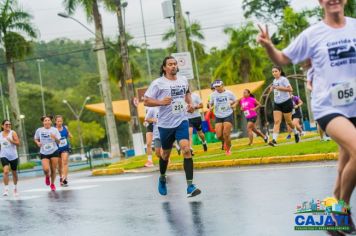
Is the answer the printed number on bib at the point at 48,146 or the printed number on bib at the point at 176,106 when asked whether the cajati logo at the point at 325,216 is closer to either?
the printed number on bib at the point at 176,106

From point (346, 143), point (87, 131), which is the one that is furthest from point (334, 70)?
point (87, 131)

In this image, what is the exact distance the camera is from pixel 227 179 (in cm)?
1206

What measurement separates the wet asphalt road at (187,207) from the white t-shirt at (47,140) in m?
2.08

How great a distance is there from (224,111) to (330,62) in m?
11.7

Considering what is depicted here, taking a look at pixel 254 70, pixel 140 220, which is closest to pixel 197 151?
pixel 140 220

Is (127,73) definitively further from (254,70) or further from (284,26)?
(284,26)

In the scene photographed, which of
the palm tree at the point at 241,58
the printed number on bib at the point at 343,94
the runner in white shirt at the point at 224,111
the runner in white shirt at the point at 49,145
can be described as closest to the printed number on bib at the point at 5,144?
the runner in white shirt at the point at 49,145

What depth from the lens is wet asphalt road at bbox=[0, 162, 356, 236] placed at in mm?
7066

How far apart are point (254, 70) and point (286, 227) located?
56.9 m

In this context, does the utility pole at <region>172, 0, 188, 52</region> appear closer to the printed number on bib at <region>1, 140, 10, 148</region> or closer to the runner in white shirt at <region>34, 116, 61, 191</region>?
the runner in white shirt at <region>34, 116, 61, 191</region>

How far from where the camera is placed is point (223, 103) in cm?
1714

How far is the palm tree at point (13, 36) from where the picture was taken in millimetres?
42125

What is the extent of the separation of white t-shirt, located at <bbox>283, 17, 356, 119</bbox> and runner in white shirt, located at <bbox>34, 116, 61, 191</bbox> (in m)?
10.6

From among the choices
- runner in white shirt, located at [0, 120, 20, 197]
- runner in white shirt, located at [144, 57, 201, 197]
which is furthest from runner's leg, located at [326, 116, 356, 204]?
runner in white shirt, located at [0, 120, 20, 197]
